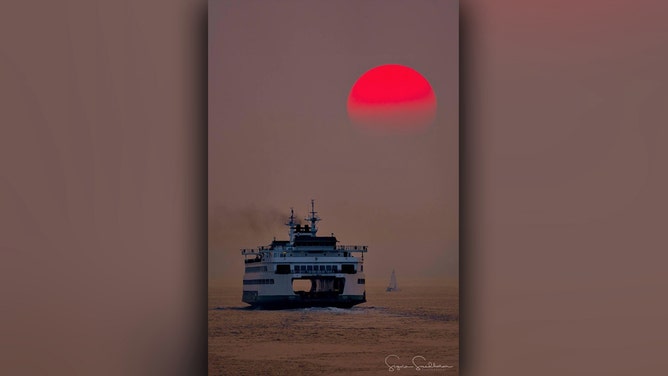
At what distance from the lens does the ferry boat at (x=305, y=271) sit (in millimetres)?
3299

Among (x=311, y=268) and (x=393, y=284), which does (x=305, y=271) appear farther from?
(x=393, y=284)

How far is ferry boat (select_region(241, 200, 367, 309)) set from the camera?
130 inches

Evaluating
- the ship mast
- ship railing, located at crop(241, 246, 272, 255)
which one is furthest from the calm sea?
the ship mast

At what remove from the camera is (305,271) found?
3.34 metres

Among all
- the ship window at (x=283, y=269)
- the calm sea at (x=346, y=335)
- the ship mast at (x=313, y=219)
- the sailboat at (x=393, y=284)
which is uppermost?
the ship mast at (x=313, y=219)

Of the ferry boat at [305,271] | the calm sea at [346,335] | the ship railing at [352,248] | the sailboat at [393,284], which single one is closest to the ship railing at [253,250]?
the ferry boat at [305,271]

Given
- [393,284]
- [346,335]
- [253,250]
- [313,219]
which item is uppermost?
[313,219]

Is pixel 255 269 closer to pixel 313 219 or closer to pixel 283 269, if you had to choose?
pixel 283 269

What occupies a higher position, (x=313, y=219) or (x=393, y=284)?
(x=313, y=219)

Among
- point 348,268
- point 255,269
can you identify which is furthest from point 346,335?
point 255,269

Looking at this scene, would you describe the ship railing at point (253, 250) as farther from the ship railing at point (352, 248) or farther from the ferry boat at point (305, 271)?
the ship railing at point (352, 248)

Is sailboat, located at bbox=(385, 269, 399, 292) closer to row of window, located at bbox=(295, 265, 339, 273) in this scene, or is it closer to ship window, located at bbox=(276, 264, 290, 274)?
row of window, located at bbox=(295, 265, 339, 273)
